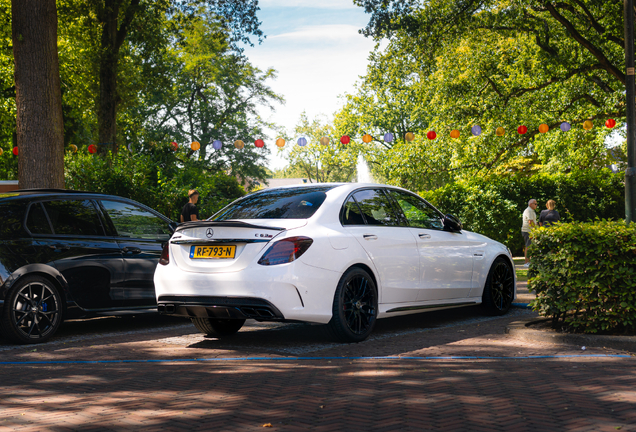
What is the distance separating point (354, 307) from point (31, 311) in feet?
11.4

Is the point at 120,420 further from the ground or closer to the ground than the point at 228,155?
closer to the ground

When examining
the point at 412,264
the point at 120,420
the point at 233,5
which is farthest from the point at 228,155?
the point at 120,420

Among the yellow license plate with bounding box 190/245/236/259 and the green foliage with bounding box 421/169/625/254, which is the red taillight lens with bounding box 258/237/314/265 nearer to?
the yellow license plate with bounding box 190/245/236/259

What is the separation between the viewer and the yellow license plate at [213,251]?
621 cm

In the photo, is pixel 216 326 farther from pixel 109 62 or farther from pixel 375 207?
pixel 109 62

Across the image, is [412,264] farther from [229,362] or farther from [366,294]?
[229,362]

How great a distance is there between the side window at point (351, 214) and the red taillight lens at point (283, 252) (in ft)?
2.61

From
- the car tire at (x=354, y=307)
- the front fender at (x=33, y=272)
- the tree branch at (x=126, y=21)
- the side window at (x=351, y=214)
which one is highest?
the tree branch at (x=126, y=21)

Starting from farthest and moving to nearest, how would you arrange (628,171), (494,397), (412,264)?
(628,171)
(412,264)
(494,397)

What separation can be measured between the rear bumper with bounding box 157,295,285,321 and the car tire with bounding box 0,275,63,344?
1606 millimetres

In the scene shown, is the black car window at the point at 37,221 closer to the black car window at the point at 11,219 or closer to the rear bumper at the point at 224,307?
the black car window at the point at 11,219

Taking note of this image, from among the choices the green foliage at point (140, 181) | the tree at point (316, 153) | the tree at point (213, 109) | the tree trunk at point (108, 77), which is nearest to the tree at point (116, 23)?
the tree trunk at point (108, 77)

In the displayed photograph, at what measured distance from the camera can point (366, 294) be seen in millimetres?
6789

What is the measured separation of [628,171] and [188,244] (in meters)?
8.44
